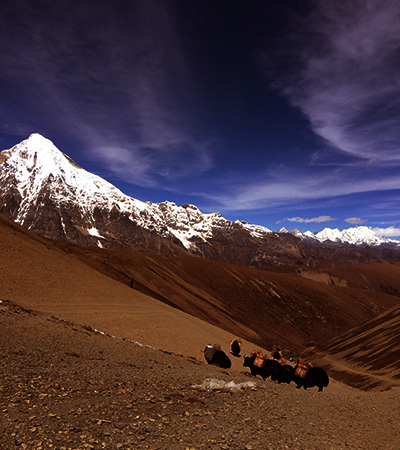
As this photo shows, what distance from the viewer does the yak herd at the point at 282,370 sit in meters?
13.2

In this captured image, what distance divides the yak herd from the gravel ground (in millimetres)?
2870

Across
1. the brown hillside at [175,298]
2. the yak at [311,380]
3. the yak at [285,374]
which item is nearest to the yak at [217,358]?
the brown hillside at [175,298]

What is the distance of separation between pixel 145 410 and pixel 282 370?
31.3 feet

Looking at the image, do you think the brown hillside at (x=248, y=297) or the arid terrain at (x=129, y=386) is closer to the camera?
the arid terrain at (x=129, y=386)

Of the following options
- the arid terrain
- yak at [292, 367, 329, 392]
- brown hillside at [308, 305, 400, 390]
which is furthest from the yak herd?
brown hillside at [308, 305, 400, 390]

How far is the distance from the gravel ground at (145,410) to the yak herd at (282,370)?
9.42ft

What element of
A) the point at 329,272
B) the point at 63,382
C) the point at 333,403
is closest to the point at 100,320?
the point at 63,382

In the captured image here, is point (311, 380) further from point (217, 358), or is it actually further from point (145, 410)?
point (145, 410)

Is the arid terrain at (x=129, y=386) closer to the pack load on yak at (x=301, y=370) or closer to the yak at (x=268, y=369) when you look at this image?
the yak at (x=268, y=369)

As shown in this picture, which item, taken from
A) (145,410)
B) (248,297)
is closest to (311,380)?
(145,410)

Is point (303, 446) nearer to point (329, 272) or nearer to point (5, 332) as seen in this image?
point (5, 332)

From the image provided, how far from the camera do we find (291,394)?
982cm

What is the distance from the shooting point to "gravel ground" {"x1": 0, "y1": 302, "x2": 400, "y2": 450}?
4.87 m

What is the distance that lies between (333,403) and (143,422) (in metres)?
6.66
